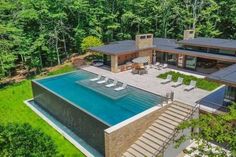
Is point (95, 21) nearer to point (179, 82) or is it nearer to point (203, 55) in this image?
point (203, 55)

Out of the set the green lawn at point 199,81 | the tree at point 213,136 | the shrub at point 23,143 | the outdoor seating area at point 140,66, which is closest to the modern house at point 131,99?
the outdoor seating area at point 140,66

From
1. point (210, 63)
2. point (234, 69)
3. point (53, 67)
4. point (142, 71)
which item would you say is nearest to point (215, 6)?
point (210, 63)

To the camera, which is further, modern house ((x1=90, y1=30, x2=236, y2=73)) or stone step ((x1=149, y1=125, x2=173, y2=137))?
modern house ((x1=90, y1=30, x2=236, y2=73))

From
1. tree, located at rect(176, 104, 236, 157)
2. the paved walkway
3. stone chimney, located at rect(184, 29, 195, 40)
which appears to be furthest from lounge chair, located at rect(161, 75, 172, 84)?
tree, located at rect(176, 104, 236, 157)

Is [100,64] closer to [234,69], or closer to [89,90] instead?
[89,90]

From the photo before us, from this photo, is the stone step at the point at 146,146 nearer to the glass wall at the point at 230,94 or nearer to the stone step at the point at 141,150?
the stone step at the point at 141,150

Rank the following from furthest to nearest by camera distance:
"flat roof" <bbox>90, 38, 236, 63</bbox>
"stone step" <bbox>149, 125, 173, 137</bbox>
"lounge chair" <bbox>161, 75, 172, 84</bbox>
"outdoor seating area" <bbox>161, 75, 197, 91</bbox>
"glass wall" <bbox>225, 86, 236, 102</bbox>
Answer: "flat roof" <bbox>90, 38, 236, 63</bbox> < "lounge chair" <bbox>161, 75, 172, 84</bbox> < "outdoor seating area" <bbox>161, 75, 197, 91</bbox> < "glass wall" <bbox>225, 86, 236, 102</bbox> < "stone step" <bbox>149, 125, 173, 137</bbox>

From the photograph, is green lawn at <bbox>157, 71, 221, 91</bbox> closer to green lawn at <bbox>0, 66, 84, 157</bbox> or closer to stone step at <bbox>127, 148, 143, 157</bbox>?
stone step at <bbox>127, 148, 143, 157</bbox>

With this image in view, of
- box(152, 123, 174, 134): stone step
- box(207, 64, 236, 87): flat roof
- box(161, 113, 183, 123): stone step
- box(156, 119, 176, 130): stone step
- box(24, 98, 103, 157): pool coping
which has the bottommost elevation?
box(24, 98, 103, 157): pool coping
